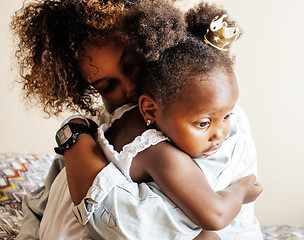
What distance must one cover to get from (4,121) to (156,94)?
1.57m

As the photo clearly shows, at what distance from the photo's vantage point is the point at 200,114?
848 mm

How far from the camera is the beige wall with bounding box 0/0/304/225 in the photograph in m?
1.82

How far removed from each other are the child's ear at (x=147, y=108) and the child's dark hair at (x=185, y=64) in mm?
14

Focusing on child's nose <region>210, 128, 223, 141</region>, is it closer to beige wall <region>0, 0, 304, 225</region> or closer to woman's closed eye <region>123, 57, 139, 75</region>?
woman's closed eye <region>123, 57, 139, 75</region>

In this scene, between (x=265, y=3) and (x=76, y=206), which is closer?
(x=76, y=206)

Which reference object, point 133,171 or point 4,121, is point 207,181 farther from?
point 4,121

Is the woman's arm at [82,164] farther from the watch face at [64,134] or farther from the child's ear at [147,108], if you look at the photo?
the child's ear at [147,108]

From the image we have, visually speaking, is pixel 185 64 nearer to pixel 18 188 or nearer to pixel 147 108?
pixel 147 108

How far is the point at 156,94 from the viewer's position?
0.88 metres

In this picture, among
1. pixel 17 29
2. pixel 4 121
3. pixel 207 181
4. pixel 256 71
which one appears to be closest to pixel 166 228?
pixel 207 181

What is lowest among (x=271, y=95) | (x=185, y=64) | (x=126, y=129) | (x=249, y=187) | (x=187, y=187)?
(x=271, y=95)

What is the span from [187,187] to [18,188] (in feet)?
3.24

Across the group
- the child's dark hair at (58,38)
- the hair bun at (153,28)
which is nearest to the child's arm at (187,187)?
the hair bun at (153,28)

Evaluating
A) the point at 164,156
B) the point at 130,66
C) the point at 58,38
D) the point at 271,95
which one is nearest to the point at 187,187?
the point at 164,156
